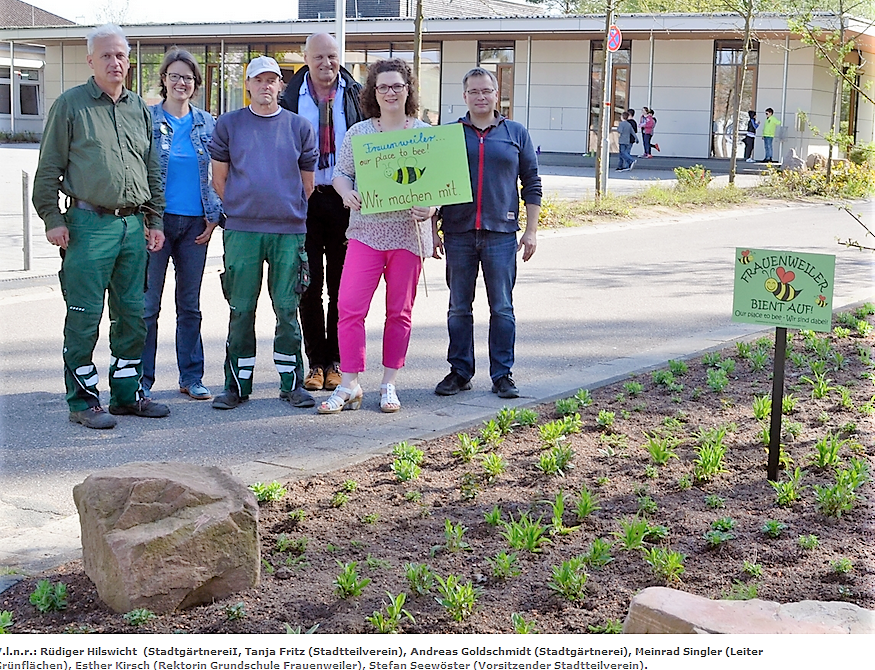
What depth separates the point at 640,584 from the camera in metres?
3.75

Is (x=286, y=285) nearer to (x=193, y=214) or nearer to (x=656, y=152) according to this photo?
(x=193, y=214)

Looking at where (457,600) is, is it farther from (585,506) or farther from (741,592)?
(585,506)

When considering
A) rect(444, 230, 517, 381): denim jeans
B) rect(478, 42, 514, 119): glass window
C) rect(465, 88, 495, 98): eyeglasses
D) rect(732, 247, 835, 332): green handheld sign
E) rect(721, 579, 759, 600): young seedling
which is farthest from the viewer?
rect(478, 42, 514, 119): glass window

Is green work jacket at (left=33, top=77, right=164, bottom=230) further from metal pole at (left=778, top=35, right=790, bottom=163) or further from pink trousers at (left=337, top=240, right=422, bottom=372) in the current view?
metal pole at (left=778, top=35, right=790, bottom=163)

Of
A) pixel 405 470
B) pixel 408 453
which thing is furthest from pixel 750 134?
pixel 405 470

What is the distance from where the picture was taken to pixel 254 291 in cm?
645

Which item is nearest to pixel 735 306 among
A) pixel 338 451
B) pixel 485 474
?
→ pixel 485 474

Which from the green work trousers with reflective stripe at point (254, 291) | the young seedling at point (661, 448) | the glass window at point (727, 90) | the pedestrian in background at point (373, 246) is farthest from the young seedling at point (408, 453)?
the glass window at point (727, 90)

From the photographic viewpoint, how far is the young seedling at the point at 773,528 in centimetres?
420

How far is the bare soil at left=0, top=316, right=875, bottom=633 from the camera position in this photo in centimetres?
351

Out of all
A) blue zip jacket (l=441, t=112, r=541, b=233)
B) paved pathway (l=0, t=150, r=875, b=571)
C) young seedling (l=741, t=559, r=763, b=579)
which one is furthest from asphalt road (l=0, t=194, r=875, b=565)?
young seedling (l=741, t=559, r=763, b=579)

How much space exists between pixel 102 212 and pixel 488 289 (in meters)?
2.39

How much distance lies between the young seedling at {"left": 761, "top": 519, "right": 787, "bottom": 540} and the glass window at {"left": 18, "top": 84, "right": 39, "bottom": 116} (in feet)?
168

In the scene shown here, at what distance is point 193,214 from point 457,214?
5.17 feet
